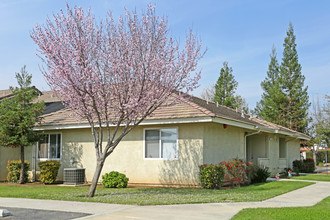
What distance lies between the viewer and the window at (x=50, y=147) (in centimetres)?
1888

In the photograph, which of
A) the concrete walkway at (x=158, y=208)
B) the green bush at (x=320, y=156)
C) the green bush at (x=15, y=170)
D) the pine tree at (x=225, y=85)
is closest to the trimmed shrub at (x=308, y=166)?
the pine tree at (x=225, y=85)

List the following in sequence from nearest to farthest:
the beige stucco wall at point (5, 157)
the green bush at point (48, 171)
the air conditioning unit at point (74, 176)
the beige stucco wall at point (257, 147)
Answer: the air conditioning unit at point (74, 176)
the green bush at point (48, 171)
the beige stucco wall at point (5, 157)
the beige stucco wall at point (257, 147)

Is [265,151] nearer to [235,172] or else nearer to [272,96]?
[235,172]

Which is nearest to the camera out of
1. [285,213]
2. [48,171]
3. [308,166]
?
[285,213]

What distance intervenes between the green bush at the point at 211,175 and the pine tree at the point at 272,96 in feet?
95.2

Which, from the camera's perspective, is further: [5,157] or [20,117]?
[5,157]

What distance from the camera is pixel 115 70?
12328 mm

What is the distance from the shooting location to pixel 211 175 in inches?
566

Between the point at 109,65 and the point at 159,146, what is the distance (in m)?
4.86

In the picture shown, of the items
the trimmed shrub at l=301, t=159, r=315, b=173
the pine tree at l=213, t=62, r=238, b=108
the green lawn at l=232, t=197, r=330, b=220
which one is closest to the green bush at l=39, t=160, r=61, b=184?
the green lawn at l=232, t=197, r=330, b=220

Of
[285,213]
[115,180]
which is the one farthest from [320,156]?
[285,213]

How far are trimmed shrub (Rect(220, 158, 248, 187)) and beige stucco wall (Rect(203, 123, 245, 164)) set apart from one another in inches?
30.3

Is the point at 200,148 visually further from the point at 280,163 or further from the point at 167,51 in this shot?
the point at 280,163

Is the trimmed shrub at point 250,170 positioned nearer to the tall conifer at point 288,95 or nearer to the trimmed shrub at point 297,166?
the trimmed shrub at point 297,166
